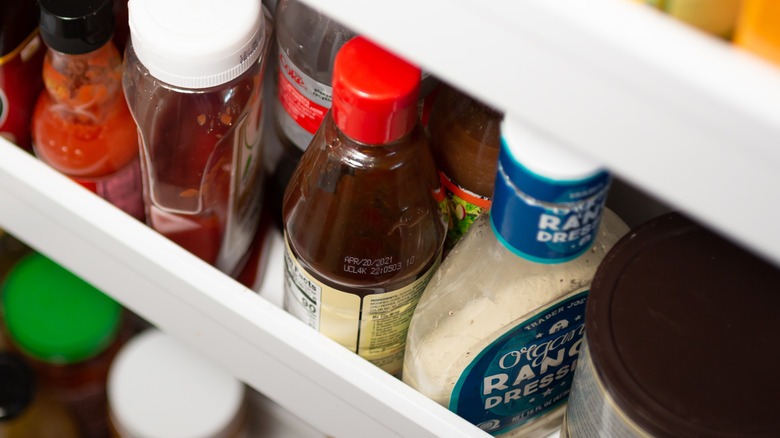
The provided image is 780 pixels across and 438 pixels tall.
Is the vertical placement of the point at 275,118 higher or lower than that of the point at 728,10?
lower

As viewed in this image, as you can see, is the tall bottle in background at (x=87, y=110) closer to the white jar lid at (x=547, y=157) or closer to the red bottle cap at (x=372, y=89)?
the red bottle cap at (x=372, y=89)

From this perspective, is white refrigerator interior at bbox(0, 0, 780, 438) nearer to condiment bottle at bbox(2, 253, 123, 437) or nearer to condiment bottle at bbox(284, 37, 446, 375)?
condiment bottle at bbox(284, 37, 446, 375)

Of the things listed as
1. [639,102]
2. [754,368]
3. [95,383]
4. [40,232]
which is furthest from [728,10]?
[95,383]

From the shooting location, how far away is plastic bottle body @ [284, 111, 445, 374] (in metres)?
0.49

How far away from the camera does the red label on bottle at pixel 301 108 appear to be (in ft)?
1.87

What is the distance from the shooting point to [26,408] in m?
0.82

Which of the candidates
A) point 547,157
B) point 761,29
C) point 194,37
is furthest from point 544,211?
point 194,37

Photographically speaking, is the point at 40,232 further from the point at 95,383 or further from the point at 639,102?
the point at 639,102

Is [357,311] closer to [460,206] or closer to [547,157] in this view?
[460,206]

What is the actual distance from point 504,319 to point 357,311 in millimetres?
99

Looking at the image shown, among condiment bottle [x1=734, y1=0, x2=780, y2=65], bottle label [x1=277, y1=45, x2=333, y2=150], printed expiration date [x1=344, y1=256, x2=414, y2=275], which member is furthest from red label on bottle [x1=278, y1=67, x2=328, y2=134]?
condiment bottle [x1=734, y1=0, x2=780, y2=65]

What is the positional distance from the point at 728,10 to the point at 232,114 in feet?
1.21

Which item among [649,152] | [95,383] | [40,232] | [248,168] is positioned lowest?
[95,383]

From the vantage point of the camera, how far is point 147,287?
2.08 feet
